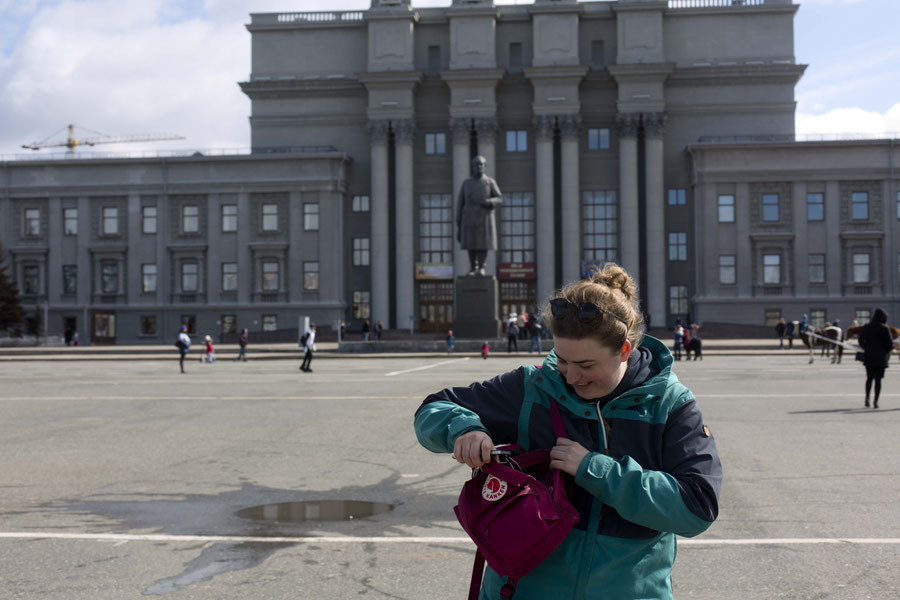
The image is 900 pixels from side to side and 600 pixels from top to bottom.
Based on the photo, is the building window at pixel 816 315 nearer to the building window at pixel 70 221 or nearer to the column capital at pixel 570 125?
the column capital at pixel 570 125

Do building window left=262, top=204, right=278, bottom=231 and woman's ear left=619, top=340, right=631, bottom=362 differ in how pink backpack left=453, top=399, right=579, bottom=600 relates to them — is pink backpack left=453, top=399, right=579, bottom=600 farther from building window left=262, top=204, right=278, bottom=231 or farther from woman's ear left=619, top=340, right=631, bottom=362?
building window left=262, top=204, right=278, bottom=231

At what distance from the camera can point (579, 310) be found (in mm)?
2828

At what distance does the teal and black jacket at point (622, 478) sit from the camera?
2.71 meters

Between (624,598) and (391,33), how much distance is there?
223ft

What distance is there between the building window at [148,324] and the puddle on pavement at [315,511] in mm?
62421

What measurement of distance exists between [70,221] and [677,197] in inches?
1701

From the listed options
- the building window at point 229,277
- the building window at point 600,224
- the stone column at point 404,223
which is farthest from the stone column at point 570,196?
the building window at point 229,277

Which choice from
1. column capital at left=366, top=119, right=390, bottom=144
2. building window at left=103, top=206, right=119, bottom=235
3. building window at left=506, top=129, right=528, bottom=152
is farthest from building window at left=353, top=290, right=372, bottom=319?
building window at left=103, top=206, right=119, bottom=235

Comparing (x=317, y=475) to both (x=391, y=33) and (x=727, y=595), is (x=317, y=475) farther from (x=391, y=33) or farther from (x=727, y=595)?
(x=391, y=33)

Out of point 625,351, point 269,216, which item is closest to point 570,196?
point 269,216

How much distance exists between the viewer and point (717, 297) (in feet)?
207

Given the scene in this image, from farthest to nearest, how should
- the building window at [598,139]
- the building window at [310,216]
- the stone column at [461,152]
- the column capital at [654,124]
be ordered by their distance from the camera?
the building window at [598,139], the building window at [310,216], the stone column at [461,152], the column capital at [654,124]

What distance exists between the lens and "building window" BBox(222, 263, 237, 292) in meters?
66.6

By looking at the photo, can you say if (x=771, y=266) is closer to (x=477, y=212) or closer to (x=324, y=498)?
(x=477, y=212)
